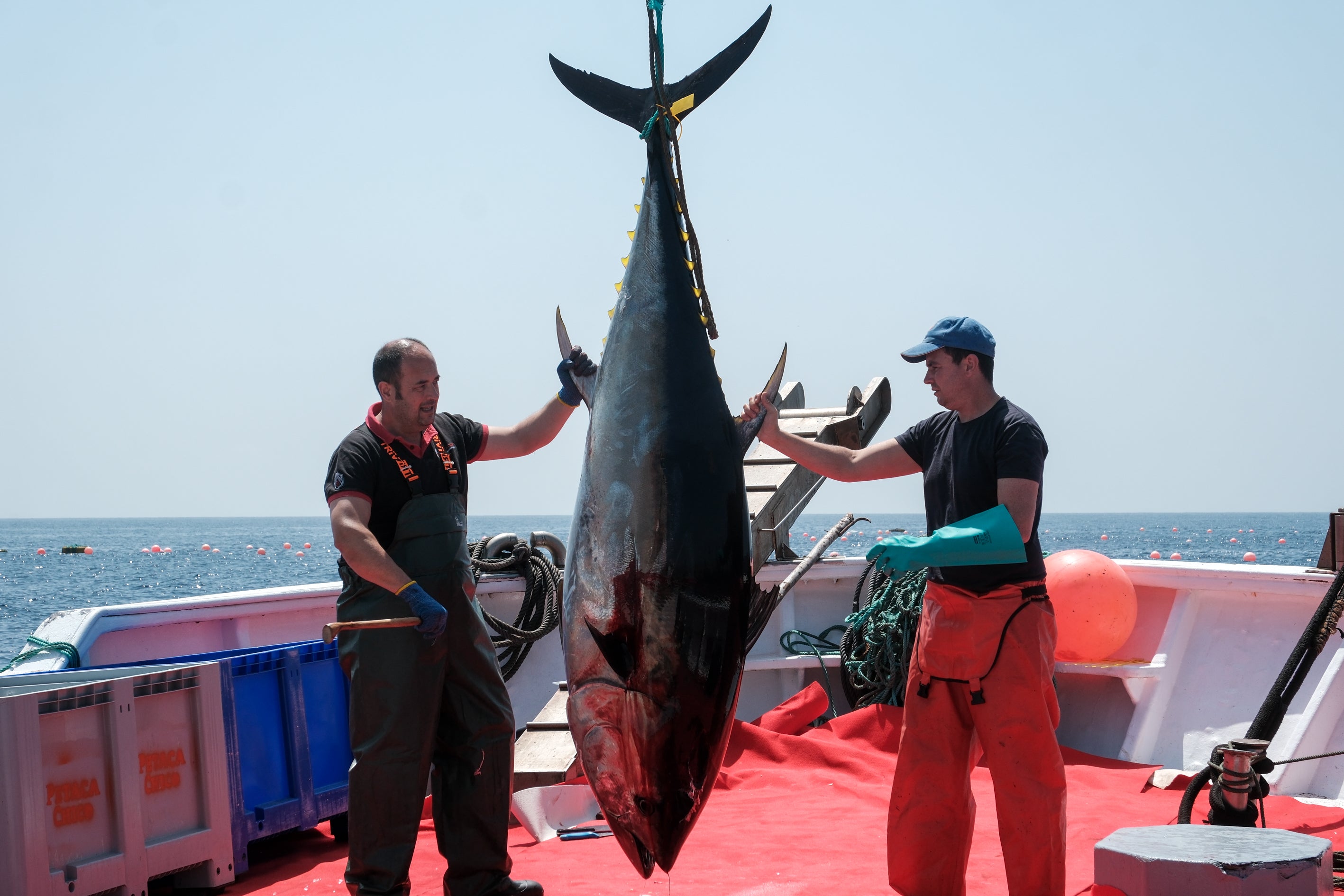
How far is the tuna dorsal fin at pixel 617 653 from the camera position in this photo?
195cm

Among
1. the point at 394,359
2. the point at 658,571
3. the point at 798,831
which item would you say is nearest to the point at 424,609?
the point at 394,359

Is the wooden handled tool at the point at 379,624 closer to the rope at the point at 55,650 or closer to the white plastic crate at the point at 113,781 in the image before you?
the white plastic crate at the point at 113,781

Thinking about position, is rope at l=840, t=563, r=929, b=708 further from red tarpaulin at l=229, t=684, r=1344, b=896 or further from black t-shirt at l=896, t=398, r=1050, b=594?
black t-shirt at l=896, t=398, r=1050, b=594

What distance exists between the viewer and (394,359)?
3.09 m

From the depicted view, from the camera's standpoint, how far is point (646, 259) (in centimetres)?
245

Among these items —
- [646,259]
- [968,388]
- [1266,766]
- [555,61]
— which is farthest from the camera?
[1266,766]

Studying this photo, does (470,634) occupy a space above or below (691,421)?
below

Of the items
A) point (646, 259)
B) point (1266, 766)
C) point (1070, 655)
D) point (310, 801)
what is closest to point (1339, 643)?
point (1070, 655)

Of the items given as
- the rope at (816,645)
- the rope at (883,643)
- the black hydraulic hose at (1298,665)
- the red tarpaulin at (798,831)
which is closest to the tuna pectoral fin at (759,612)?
the red tarpaulin at (798,831)

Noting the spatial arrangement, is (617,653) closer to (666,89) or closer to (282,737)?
(666,89)

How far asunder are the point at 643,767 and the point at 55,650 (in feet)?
10.4

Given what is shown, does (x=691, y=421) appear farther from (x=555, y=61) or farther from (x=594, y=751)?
(x=555, y=61)

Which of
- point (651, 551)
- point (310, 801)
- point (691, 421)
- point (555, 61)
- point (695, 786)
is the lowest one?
point (310, 801)

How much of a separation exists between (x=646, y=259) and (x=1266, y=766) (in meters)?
2.62
